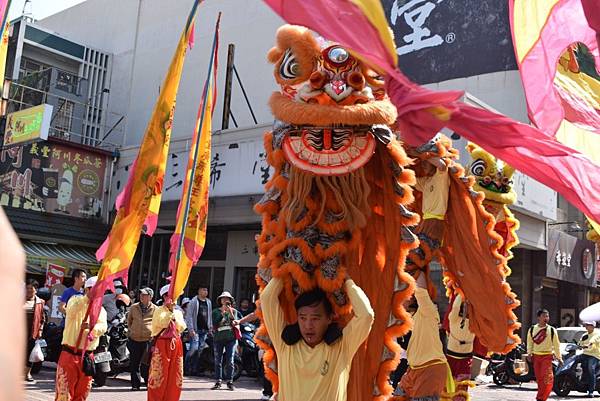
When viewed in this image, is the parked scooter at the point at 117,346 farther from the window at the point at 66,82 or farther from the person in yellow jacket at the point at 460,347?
the window at the point at 66,82

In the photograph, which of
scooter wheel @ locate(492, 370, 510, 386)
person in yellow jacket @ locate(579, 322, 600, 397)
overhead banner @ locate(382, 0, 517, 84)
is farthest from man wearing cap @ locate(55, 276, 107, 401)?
overhead banner @ locate(382, 0, 517, 84)

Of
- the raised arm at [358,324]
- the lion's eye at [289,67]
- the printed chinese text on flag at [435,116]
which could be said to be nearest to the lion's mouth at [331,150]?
the lion's eye at [289,67]

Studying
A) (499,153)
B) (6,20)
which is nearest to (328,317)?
(499,153)

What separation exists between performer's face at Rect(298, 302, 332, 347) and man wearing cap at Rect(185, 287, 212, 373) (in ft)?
23.5

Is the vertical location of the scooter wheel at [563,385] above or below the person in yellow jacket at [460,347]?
below

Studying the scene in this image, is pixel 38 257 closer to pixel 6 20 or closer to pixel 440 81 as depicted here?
pixel 440 81

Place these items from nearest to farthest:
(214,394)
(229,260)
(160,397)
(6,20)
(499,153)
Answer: (499,153) → (6,20) → (160,397) → (214,394) → (229,260)

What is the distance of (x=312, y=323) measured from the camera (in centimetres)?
324

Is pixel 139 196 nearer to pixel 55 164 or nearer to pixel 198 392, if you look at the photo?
pixel 198 392

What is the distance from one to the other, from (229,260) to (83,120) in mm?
7506

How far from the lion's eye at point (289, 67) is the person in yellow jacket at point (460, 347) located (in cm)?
263

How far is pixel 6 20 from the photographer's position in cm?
477

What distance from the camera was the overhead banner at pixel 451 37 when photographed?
50.0 ft

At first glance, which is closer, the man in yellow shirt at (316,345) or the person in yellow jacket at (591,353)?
the man in yellow shirt at (316,345)
